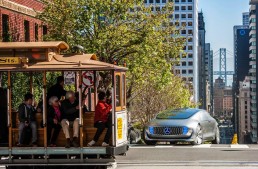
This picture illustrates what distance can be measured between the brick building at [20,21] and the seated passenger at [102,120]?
20.7 meters

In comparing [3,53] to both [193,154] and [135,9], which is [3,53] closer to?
[193,154]

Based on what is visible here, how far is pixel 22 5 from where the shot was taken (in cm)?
4072

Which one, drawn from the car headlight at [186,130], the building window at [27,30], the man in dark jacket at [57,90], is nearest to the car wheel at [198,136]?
the car headlight at [186,130]

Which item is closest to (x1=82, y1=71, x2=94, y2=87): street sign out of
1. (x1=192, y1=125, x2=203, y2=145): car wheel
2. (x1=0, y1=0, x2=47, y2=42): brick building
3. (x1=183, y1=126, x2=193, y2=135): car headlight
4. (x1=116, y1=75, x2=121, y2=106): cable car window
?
(x1=116, y1=75, x2=121, y2=106): cable car window

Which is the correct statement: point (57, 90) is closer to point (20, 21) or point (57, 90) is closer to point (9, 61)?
point (9, 61)

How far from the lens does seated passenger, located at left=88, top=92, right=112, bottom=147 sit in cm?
1511

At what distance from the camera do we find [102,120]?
49.8 feet

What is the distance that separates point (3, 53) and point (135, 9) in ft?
83.7

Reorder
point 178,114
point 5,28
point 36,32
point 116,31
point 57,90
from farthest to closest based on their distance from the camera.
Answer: point 36,32, point 116,31, point 5,28, point 178,114, point 57,90

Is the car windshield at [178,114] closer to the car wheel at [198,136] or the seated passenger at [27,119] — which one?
the car wheel at [198,136]

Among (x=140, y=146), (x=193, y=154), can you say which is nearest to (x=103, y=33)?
(x=140, y=146)

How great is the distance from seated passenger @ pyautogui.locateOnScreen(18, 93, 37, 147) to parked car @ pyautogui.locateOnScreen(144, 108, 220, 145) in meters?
8.43

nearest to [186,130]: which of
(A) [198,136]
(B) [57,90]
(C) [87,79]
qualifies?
(A) [198,136]

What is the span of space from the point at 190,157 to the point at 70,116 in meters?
5.21
